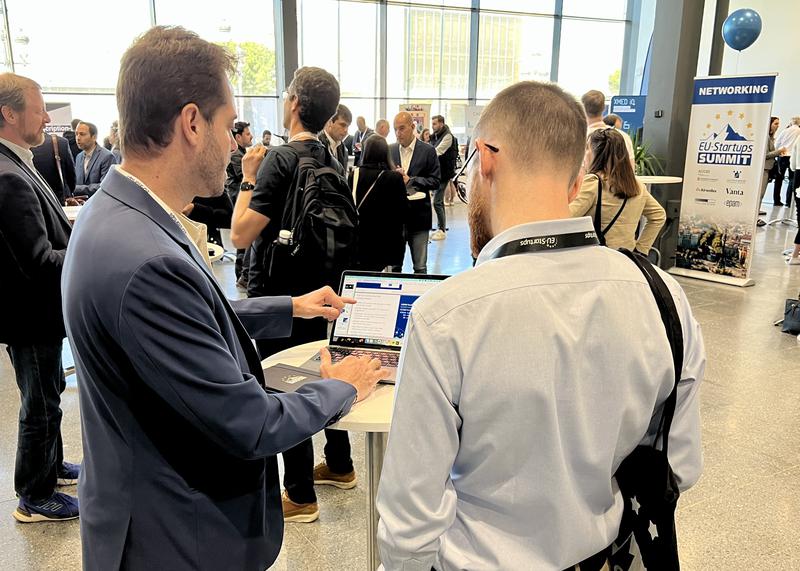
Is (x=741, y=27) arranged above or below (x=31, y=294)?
above

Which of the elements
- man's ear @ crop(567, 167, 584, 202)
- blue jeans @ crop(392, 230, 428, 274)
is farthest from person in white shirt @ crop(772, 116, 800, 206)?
man's ear @ crop(567, 167, 584, 202)

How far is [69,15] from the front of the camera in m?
10.3

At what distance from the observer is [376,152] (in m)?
4.06

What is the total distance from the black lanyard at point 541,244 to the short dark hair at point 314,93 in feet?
5.01

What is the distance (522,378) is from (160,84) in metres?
0.78

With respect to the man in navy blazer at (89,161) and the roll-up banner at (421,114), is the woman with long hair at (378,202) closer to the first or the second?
the man in navy blazer at (89,161)

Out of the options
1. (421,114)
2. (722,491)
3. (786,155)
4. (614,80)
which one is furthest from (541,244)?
(614,80)

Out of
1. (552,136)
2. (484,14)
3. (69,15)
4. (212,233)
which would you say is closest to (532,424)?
(552,136)

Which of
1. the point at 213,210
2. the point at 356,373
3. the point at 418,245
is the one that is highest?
the point at 356,373

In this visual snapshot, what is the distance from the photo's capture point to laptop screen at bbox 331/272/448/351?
188 centimetres

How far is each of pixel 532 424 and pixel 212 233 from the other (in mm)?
6575

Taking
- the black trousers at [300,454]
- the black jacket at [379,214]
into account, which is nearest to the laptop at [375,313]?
the black trousers at [300,454]

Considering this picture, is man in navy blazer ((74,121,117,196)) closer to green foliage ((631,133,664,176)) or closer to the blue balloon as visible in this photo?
green foliage ((631,133,664,176))

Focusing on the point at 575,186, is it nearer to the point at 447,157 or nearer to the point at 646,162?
the point at 646,162
